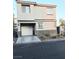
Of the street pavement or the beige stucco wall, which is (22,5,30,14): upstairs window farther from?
the street pavement

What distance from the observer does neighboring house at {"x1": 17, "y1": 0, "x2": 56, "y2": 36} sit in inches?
46.6

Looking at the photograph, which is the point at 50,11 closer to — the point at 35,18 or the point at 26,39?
the point at 35,18

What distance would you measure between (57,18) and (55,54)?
32 centimetres

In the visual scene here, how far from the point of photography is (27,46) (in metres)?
1.20

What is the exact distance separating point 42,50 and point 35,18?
291mm

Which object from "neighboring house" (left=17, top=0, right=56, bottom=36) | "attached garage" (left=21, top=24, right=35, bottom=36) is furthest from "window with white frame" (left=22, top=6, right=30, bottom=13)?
"attached garage" (left=21, top=24, right=35, bottom=36)

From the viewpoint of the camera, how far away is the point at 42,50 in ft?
4.04

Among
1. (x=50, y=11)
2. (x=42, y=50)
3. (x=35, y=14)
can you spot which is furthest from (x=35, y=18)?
(x=42, y=50)
